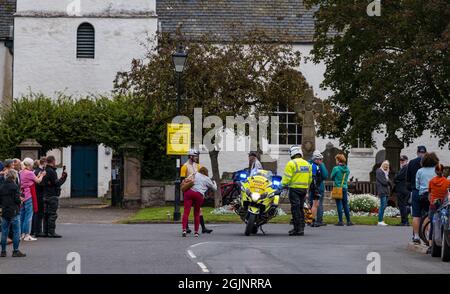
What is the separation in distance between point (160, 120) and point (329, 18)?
28.5ft

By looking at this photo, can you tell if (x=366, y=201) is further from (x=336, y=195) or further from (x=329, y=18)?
(x=329, y=18)

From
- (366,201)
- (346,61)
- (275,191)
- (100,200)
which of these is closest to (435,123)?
(346,61)

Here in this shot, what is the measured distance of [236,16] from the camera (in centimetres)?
5269

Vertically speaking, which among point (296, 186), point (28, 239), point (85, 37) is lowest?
point (28, 239)

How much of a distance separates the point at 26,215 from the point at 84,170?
27750 mm

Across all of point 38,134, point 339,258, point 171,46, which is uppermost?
point 171,46

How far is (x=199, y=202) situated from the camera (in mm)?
23500

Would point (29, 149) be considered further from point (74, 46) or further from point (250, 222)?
point (250, 222)

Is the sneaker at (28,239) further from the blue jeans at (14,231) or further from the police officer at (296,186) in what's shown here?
the police officer at (296,186)

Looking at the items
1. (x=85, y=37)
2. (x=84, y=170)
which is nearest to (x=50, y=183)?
(x=84, y=170)

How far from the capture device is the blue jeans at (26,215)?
73.3 ft

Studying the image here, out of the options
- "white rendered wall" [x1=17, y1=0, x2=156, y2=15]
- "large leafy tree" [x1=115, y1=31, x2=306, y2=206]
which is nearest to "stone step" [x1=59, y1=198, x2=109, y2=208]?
"large leafy tree" [x1=115, y1=31, x2=306, y2=206]

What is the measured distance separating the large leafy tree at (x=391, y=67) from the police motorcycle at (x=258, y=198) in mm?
15054

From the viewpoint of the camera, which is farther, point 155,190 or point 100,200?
point 100,200
